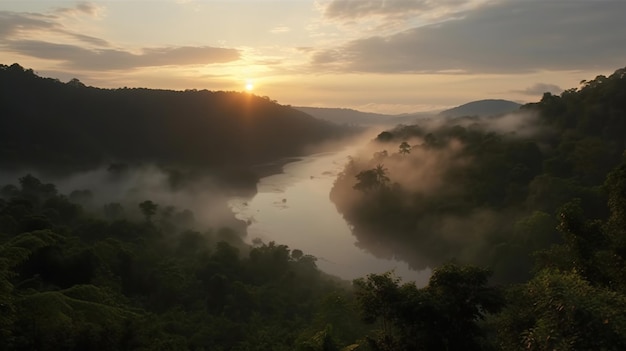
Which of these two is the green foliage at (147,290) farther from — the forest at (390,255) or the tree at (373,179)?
the tree at (373,179)

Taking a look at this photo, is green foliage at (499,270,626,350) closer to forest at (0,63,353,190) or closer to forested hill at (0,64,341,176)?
forest at (0,63,353,190)

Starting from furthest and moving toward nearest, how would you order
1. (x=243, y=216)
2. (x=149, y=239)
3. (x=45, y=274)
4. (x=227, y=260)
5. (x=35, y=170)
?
1. (x=35, y=170)
2. (x=243, y=216)
3. (x=149, y=239)
4. (x=227, y=260)
5. (x=45, y=274)

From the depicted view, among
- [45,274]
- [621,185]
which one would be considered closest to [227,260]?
[45,274]

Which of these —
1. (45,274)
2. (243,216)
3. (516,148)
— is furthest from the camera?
(243,216)

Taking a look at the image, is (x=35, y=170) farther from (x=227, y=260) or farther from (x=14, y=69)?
(x=227, y=260)

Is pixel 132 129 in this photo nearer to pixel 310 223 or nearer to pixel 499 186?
pixel 310 223

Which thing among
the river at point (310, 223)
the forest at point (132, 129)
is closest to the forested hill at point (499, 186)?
the river at point (310, 223)

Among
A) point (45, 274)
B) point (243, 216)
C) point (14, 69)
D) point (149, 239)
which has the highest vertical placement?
point (14, 69)
